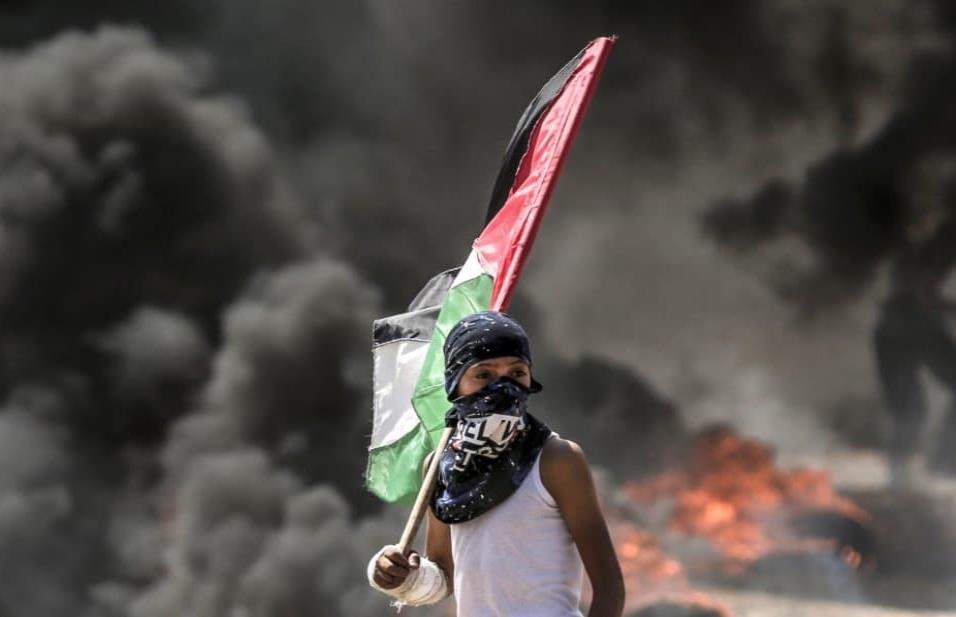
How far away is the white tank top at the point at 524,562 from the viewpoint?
8.11 ft

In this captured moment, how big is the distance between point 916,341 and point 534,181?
525 inches

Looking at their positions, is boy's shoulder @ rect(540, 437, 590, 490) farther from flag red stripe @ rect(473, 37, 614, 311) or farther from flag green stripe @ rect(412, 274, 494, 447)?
flag green stripe @ rect(412, 274, 494, 447)

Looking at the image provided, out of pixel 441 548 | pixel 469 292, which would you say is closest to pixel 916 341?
pixel 469 292

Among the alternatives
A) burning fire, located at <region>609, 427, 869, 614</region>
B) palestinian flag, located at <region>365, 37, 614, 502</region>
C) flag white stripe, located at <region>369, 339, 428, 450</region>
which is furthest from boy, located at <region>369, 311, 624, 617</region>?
burning fire, located at <region>609, 427, 869, 614</region>

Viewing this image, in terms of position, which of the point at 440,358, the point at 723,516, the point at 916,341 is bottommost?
the point at 440,358

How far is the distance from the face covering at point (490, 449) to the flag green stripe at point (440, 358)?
85cm

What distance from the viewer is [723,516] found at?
49.3 feet

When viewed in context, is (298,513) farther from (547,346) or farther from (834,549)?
(834,549)

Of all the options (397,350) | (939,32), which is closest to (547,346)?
(939,32)

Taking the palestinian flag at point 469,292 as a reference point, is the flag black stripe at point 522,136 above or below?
above

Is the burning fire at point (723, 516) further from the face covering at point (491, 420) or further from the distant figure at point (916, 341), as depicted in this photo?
the face covering at point (491, 420)

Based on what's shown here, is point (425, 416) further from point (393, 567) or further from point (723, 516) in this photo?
point (723, 516)

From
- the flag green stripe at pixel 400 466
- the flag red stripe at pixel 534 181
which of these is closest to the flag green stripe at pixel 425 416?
the flag green stripe at pixel 400 466

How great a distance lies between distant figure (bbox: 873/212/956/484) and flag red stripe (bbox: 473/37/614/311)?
12.5m
